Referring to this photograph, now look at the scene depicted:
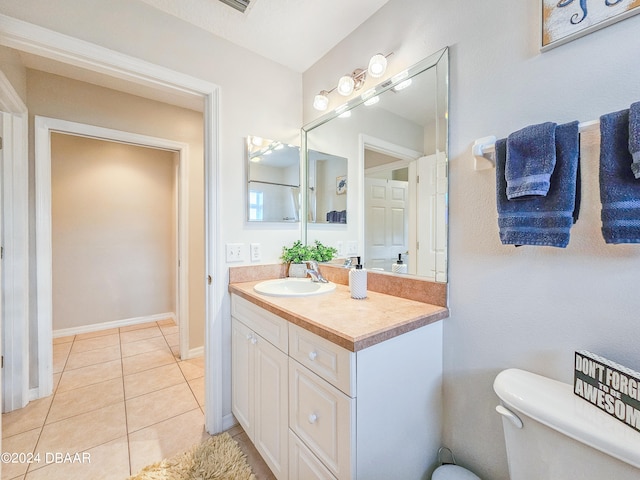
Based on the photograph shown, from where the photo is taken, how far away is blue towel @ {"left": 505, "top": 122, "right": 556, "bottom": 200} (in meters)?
0.78

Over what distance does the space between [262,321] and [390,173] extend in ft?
3.31

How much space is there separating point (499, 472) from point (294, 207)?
5.58ft

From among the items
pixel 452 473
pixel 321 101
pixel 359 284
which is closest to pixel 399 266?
pixel 359 284

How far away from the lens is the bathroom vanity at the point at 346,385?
32.8 inches

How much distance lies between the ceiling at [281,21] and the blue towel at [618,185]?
122 cm

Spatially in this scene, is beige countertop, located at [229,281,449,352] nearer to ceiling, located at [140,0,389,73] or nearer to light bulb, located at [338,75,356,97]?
light bulb, located at [338,75,356,97]

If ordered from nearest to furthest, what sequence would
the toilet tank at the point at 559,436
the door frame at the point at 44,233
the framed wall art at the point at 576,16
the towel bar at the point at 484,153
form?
the toilet tank at the point at 559,436 → the framed wall art at the point at 576,16 → the towel bar at the point at 484,153 → the door frame at the point at 44,233

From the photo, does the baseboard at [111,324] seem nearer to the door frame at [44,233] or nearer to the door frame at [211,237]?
the door frame at [44,233]

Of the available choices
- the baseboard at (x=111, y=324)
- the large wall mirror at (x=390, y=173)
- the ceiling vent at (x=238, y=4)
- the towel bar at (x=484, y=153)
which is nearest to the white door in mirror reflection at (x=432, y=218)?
the large wall mirror at (x=390, y=173)

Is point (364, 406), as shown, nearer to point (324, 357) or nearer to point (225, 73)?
point (324, 357)

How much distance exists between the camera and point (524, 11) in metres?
0.93

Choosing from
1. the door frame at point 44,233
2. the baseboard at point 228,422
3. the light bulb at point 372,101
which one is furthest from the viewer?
the door frame at point 44,233

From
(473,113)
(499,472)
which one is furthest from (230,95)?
(499,472)

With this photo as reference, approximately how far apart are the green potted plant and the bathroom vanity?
0.49m
